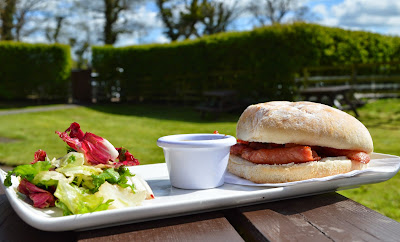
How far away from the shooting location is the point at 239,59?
47.1 ft

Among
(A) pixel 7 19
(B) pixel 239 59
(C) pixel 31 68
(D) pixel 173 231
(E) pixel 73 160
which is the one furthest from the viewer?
(A) pixel 7 19

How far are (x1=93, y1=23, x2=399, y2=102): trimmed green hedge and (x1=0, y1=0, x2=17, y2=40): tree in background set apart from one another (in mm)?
11662

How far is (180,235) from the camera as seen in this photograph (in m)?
1.32

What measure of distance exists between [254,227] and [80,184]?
2.32 ft

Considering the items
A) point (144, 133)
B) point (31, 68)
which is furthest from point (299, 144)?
point (31, 68)

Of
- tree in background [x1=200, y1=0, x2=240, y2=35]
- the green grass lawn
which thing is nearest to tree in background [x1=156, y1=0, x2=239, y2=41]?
tree in background [x1=200, y1=0, x2=240, y2=35]

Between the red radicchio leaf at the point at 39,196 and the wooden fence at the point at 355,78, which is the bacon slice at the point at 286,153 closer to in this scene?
the red radicchio leaf at the point at 39,196

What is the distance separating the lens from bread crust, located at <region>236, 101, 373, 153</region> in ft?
6.70

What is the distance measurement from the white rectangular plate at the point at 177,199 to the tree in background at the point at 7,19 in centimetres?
2901

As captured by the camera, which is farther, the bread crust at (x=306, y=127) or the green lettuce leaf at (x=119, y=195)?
the bread crust at (x=306, y=127)

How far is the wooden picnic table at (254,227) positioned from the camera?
1.29 metres

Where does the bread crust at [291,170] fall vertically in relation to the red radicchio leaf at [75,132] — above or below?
below

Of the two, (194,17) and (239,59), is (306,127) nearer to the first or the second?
(239,59)

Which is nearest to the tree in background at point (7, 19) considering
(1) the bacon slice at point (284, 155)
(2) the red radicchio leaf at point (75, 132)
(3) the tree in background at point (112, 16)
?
(3) the tree in background at point (112, 16)
